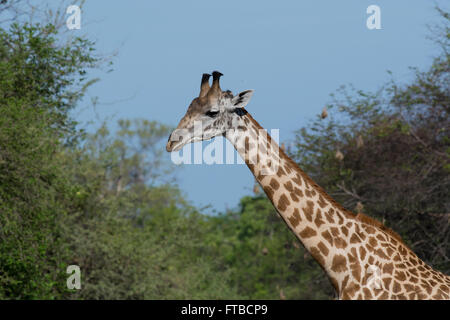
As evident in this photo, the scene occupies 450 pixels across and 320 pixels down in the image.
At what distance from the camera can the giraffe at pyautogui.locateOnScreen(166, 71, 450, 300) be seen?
688cm

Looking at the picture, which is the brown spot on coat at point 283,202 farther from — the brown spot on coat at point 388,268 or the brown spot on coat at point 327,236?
the brown spot on coat at point 388,268

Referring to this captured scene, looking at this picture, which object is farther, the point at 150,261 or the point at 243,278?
the point at 243,278

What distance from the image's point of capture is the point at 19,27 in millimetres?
13688

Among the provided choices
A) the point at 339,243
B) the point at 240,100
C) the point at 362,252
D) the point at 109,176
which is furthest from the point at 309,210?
the point at 109,176

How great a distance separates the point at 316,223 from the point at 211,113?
1444 millimetres

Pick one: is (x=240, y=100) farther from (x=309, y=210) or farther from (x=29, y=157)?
(x=29, y=157)

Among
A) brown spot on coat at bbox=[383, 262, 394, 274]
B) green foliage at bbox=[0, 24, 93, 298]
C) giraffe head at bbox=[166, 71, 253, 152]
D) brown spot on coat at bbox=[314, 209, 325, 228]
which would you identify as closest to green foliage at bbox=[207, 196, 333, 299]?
green foliage at bbox=[0, 24, 93, 298]

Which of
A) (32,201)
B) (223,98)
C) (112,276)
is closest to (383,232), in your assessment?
(223,98)

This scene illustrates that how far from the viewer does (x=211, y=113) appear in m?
6.93

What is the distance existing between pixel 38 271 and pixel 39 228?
73 cm

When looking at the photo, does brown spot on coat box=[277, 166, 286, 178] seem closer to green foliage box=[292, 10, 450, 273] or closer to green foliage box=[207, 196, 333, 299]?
green foliage box=[292, 10, 450, 273]

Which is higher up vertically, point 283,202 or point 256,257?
point 283,202

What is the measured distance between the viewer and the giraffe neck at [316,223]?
6918mm
